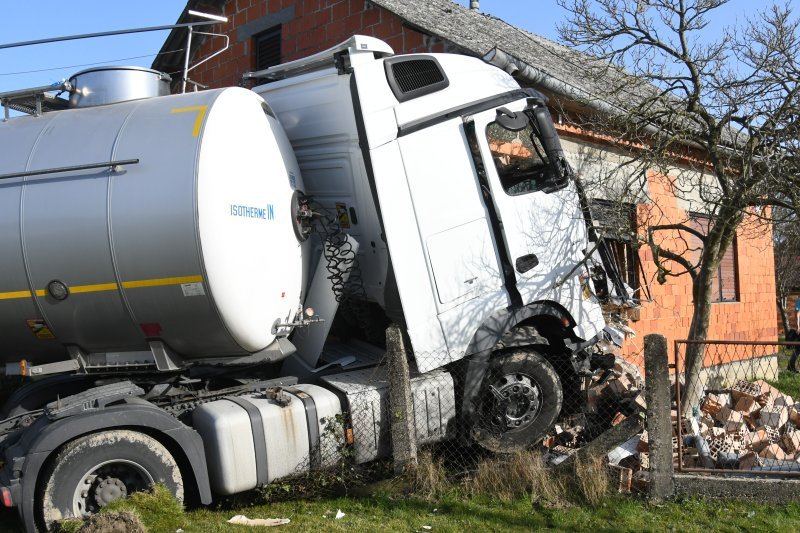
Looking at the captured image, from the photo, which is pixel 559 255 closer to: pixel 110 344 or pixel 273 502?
pixel 273 502

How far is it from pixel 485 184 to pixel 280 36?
7246mm

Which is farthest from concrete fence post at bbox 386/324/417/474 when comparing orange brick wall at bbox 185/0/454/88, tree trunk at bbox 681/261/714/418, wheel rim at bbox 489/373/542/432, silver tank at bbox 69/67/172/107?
orange brick wall at bbox 185/0/454/88

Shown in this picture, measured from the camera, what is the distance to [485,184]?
6.66m

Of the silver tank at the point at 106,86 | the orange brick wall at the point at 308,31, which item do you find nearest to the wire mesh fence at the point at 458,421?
the silver tank at the point at 106,86

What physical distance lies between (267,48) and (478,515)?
31.7ft

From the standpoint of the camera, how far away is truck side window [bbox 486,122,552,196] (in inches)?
266

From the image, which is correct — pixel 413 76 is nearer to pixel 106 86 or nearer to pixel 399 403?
pixel 106 86

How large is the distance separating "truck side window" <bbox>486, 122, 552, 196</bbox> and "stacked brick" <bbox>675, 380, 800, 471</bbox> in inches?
100

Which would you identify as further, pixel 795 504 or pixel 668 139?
pixel 668 139

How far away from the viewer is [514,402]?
22.0ft

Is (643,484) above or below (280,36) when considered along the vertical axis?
below

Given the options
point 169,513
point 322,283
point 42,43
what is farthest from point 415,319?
point 42,43

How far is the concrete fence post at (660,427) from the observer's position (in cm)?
575

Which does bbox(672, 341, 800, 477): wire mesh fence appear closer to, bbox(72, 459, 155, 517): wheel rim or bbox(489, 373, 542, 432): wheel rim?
bbox(489, 373, 542, 432): wheel rim
